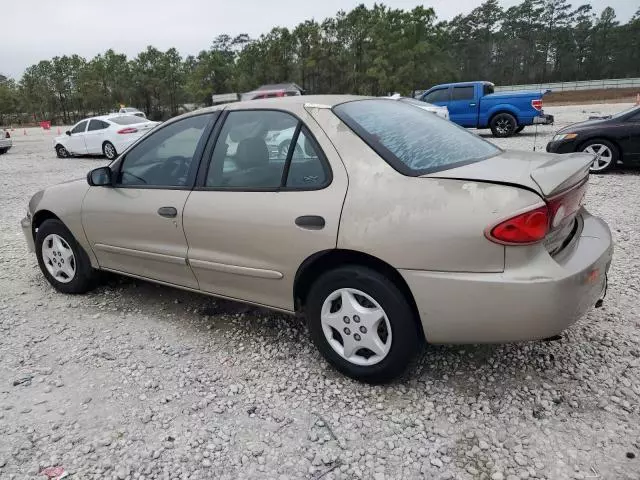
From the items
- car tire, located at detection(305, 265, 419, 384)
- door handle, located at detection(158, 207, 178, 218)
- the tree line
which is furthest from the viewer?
the tree line

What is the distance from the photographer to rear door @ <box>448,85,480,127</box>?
1503 cm

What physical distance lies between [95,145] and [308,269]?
1541 cm

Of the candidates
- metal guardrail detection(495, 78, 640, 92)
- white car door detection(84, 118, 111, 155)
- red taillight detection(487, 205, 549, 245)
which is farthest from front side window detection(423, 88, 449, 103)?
metal guardrail detection(495, 78, 640, 92)

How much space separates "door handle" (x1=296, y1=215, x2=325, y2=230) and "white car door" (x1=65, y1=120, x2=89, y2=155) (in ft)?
52.1

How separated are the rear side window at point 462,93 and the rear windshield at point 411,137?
12976 mm

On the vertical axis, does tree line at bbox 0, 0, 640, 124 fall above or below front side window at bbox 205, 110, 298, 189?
above

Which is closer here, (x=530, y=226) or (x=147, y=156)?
(x=530, y=226)

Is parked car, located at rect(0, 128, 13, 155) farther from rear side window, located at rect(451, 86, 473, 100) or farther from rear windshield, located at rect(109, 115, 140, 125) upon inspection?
rear side window, located at rect(451, 86, 473, 100)

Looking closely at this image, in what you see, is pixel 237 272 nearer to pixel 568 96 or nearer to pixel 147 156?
pixel 147 156

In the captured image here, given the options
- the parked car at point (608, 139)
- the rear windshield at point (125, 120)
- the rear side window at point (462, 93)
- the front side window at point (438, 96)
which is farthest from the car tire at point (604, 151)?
the rear windshield at point (125, 120)

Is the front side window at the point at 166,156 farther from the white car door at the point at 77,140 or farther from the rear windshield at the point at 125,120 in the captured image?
the white car door at the point at 77,140

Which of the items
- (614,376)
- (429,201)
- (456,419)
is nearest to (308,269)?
(429,201)

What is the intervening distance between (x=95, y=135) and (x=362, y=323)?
51.3 ft

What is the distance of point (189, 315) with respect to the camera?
3775 millimetres
